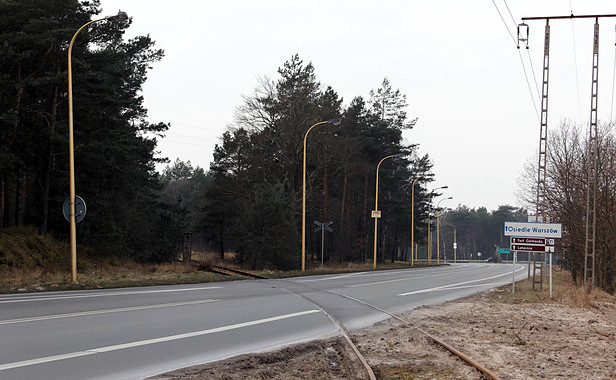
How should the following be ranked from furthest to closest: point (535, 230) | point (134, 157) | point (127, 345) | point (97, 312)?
1. point (134, 157)
2. point (535, 230)
3. point (97, 312)
4. point (127, 345)

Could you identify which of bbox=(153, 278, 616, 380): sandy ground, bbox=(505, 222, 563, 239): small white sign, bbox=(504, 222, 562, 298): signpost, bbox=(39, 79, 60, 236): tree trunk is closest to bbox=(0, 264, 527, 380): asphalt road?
→ bbox=(153, 278, 616, 380): sandy ground

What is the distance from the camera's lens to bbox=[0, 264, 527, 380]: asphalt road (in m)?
7.65

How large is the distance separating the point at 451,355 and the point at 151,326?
18.5 feet

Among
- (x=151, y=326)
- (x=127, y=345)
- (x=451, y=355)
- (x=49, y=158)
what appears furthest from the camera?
(x=49, y=158)

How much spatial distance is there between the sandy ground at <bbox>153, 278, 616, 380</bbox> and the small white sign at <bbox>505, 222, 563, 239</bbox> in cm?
657

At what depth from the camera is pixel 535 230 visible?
2169 centimetres

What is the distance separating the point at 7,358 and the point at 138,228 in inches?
1530

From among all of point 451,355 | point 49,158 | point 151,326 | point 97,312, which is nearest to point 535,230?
point 451,355

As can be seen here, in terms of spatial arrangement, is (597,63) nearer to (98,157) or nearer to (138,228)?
(98,157)

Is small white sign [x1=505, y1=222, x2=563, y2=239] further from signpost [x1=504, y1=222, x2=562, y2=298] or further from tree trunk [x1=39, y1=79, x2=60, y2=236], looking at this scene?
tree trunk [x1=39, y1=79, x2=60, y2=236]

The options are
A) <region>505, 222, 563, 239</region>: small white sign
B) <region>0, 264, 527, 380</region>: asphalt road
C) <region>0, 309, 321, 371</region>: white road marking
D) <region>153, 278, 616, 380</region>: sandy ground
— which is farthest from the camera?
<region>505, 222, 563, 239</region>: small white sign

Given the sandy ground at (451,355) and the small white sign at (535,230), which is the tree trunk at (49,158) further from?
the sandy ground at (451,355)

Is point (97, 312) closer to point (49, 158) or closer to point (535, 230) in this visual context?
point (535, 230)

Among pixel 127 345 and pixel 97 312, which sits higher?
pixel 127 345
